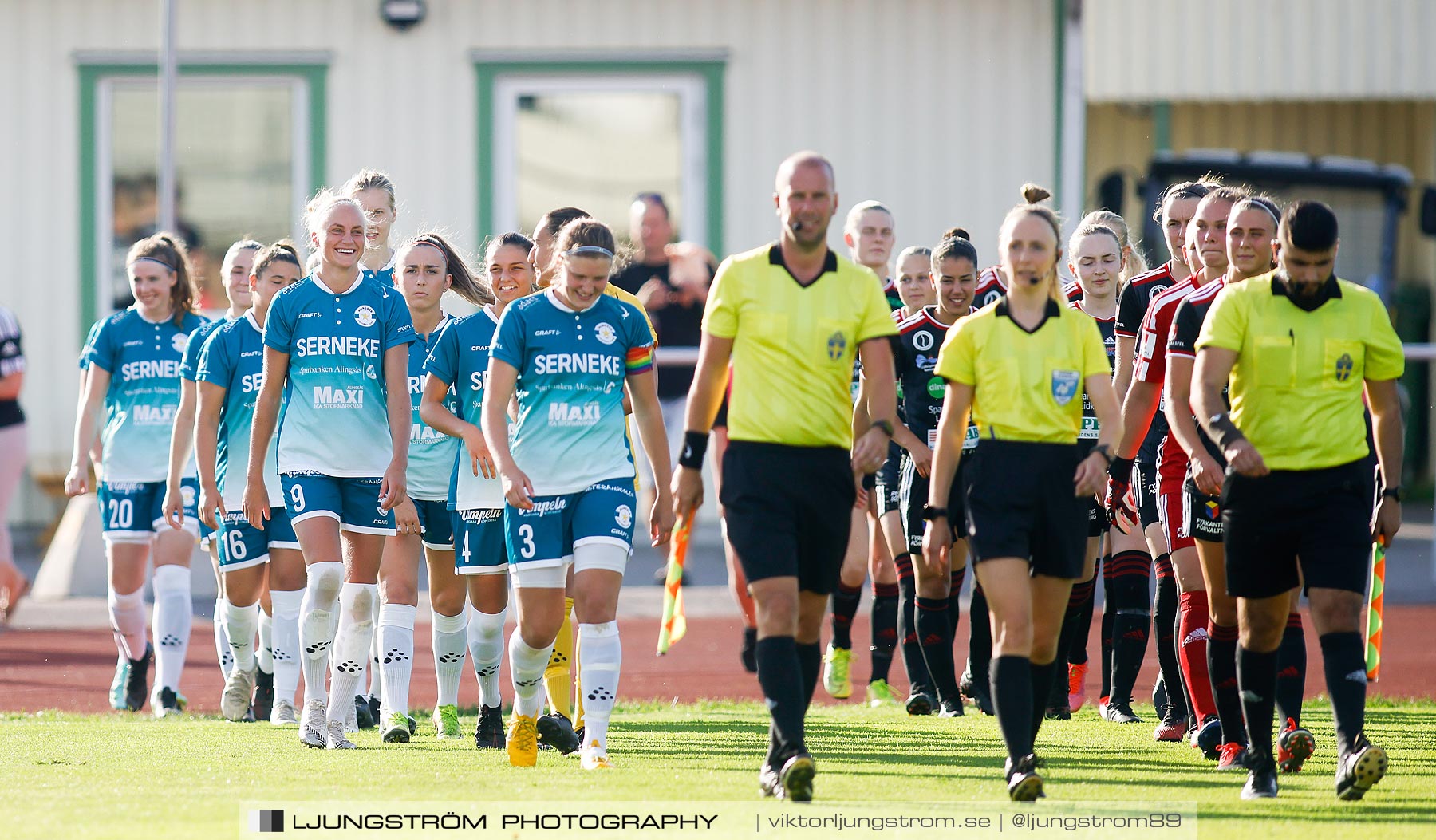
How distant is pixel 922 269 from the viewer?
8.60 meters

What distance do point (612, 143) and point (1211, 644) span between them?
33.7 ft

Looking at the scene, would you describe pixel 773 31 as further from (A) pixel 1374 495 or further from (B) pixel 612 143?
(A) pixel 1374 495

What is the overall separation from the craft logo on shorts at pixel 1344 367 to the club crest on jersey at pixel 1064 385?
784 millimetres

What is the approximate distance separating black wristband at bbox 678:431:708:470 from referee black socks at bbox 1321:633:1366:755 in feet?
6.48

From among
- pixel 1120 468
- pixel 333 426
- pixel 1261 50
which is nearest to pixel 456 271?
pixel 333 426

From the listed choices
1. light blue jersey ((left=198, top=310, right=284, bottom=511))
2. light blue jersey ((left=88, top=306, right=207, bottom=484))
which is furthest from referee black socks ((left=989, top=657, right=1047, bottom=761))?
light blue jersey ((left=88, top=306, right=207, bottom=484))

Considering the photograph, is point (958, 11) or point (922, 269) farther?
point (958, 11)

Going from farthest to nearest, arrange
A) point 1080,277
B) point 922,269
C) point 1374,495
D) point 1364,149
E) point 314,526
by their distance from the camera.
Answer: point 1364,149
point 922,269
point 1080,277
point 314,526
point 1374,495

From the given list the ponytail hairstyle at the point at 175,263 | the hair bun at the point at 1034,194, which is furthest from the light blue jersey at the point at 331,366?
the hair bun at the point at 1034,194

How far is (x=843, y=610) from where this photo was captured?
357 inches

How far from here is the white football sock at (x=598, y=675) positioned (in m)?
6.43

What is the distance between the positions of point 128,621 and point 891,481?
3.61 meters

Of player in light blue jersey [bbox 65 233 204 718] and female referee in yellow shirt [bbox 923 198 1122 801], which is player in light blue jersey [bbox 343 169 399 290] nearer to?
player in light blue jersey [bbox 65 233 204 718]

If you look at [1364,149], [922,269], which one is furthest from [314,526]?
[1364,149]
